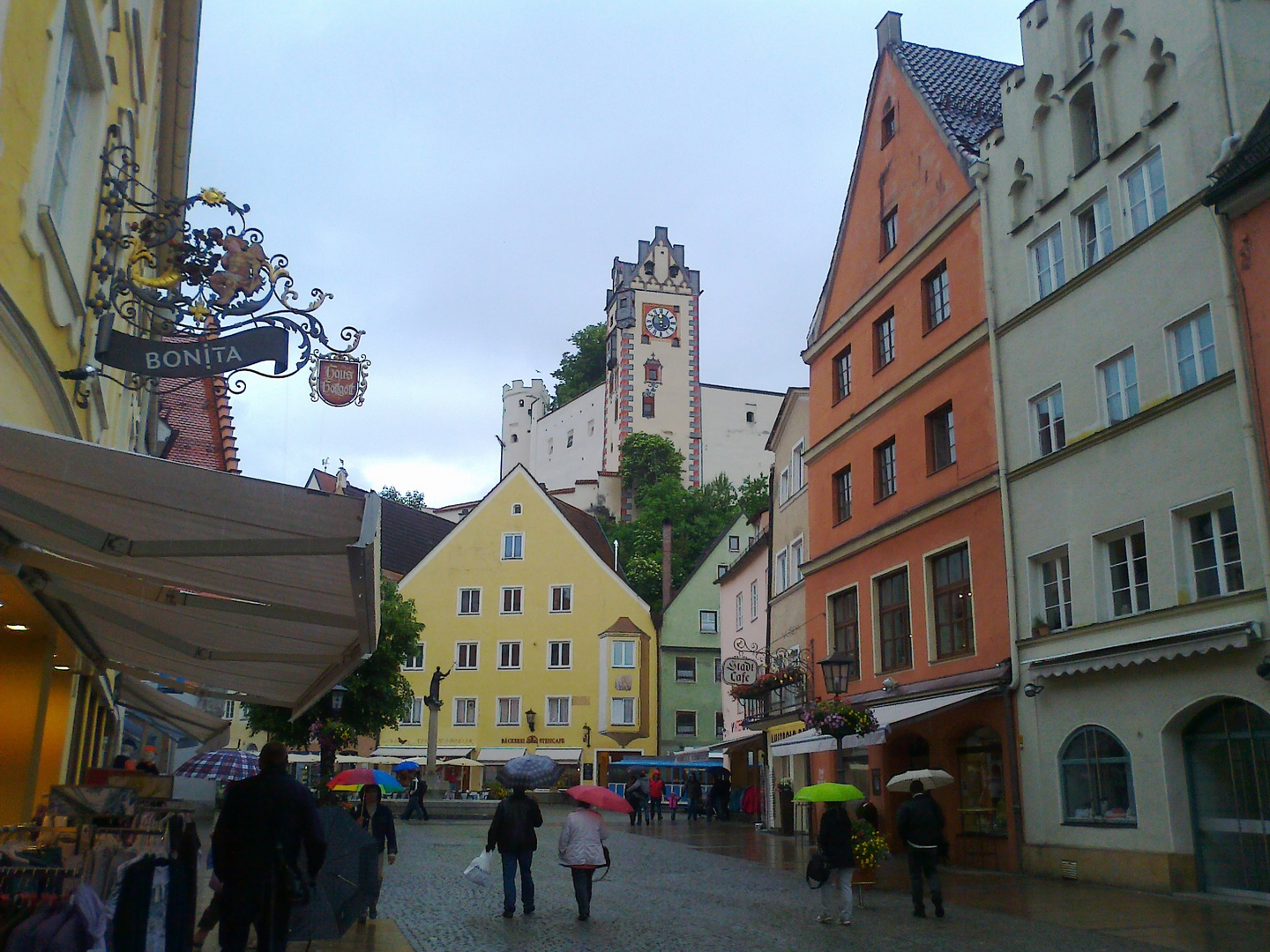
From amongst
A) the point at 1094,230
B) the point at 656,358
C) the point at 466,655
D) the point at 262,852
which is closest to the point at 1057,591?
the point at 1094,230

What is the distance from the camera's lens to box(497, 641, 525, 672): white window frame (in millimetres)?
52344

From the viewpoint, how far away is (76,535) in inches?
267

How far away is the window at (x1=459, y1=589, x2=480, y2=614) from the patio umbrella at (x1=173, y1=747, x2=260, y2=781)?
3556 centimetres

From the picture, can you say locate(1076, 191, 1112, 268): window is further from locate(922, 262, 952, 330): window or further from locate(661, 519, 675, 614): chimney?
locate(661, 519, 675, 614): chimney

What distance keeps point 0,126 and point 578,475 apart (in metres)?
88.6

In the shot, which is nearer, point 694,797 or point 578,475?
point 694,797

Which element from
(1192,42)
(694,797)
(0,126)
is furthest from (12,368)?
(694,797)

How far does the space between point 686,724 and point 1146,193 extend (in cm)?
3884

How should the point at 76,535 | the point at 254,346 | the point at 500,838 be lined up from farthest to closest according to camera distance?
the point at 500,838, the point at 254,346, the point at 76,535

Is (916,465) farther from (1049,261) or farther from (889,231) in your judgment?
(889,231)

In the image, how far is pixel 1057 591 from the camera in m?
19.2

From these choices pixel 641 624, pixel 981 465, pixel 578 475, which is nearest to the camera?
pixel 981 465

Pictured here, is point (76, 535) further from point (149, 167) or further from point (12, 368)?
point (149, 167)

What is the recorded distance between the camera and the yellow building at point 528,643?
51094 mm
